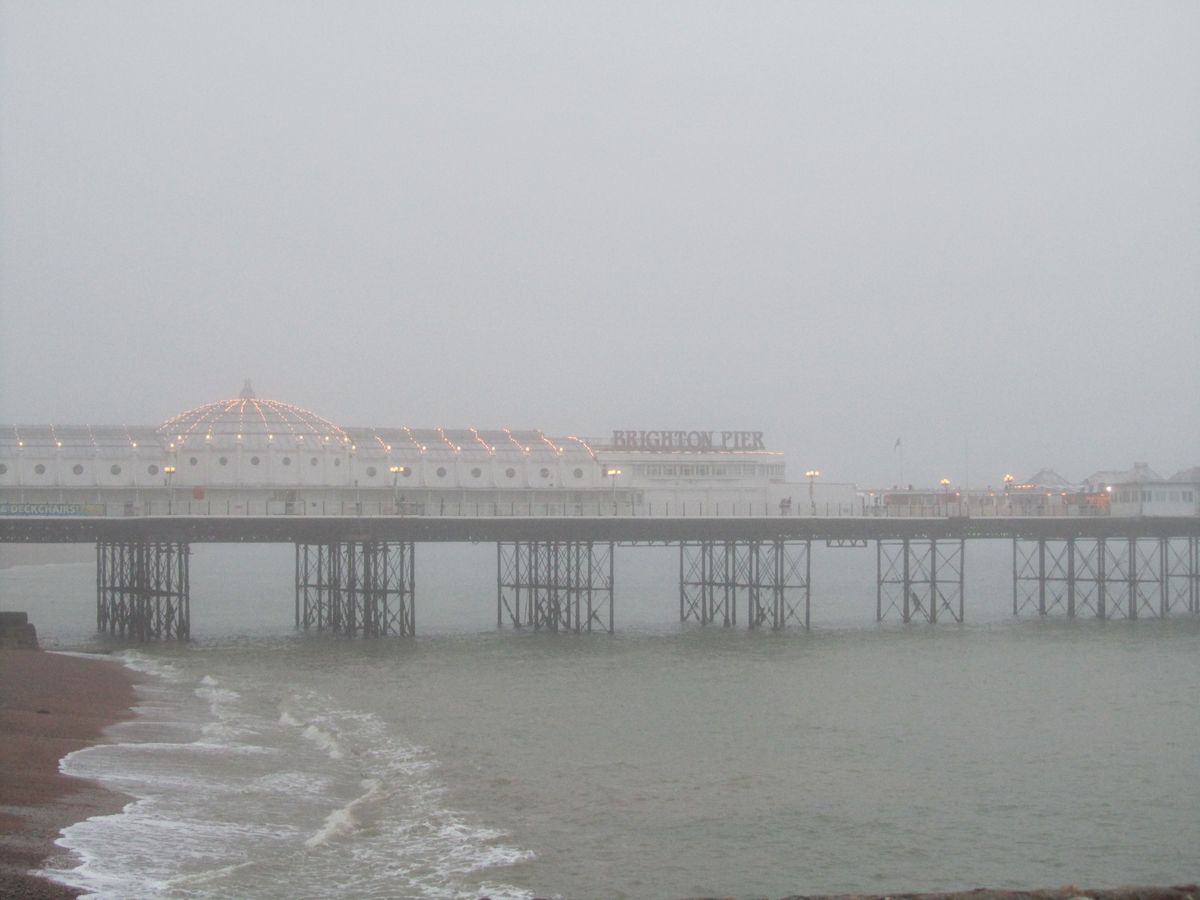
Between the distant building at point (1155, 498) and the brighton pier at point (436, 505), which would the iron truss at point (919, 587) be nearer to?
the brighton pier at point (436, 505)

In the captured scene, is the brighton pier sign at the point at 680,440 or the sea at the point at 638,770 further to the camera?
the brighton pier sign at the point at 680,440

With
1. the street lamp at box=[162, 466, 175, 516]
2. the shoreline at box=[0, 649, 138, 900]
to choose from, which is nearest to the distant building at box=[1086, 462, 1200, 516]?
the street lamp at box=[162, 466, 175, 516]

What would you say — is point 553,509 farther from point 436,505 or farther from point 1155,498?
point 1155,498

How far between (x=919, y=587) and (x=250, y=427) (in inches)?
2055

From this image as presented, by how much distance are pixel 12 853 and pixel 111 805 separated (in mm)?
3860

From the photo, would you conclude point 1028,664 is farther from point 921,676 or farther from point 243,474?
point 243,474

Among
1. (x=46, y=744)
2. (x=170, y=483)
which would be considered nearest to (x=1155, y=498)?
(x=170, y=483)

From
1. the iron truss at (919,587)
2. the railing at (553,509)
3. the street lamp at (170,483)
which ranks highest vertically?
the street lamp at (170,483)

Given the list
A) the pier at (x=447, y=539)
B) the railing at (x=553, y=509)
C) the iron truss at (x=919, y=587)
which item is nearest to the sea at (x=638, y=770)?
the pier at (x=447, y=539)

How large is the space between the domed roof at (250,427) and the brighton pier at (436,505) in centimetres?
A: 11

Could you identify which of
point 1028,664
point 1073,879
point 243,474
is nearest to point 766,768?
point 1073,879

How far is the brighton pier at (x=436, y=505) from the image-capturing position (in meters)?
52.5

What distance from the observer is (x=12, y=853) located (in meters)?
18.4

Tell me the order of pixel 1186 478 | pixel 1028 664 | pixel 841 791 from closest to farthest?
pixel 841 791 → pixel 1028 664 → pixel 1186 478
